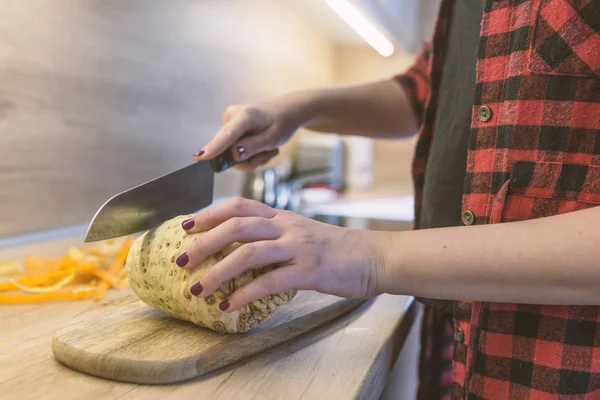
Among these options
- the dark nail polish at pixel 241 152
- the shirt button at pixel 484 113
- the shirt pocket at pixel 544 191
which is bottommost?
the shirt pocket at pixel 544 191

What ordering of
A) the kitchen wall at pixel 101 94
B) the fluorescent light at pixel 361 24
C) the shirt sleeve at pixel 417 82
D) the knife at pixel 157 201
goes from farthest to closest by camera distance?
the fluorescent light at pixel 361 24 → the shirt sleeve at pixel 417 82 → the kitchen wall at pixel 101 94 → the knife at pixel 157 201

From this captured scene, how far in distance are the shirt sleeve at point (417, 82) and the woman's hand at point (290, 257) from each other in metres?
0.58

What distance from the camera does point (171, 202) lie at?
0.74m

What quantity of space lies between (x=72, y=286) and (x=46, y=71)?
1.37 feet

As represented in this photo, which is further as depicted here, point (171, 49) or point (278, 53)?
point (278, 53)

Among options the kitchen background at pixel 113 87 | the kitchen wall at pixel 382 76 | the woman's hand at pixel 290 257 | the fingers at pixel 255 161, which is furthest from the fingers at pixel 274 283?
the kitchen wall at pixel 382 76

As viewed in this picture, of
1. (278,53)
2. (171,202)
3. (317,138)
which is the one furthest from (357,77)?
(171,202)

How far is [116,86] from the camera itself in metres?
1.12

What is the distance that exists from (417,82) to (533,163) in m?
0.51

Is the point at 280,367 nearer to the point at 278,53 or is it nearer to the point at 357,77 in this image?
the point at 278,53

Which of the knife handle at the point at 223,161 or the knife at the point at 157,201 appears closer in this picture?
the knife at the point at 157,201

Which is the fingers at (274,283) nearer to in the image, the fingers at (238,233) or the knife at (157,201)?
the fingers at (238,233)

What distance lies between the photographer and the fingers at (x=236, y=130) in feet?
2.67

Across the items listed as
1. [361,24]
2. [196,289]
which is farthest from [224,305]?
[361,24]
